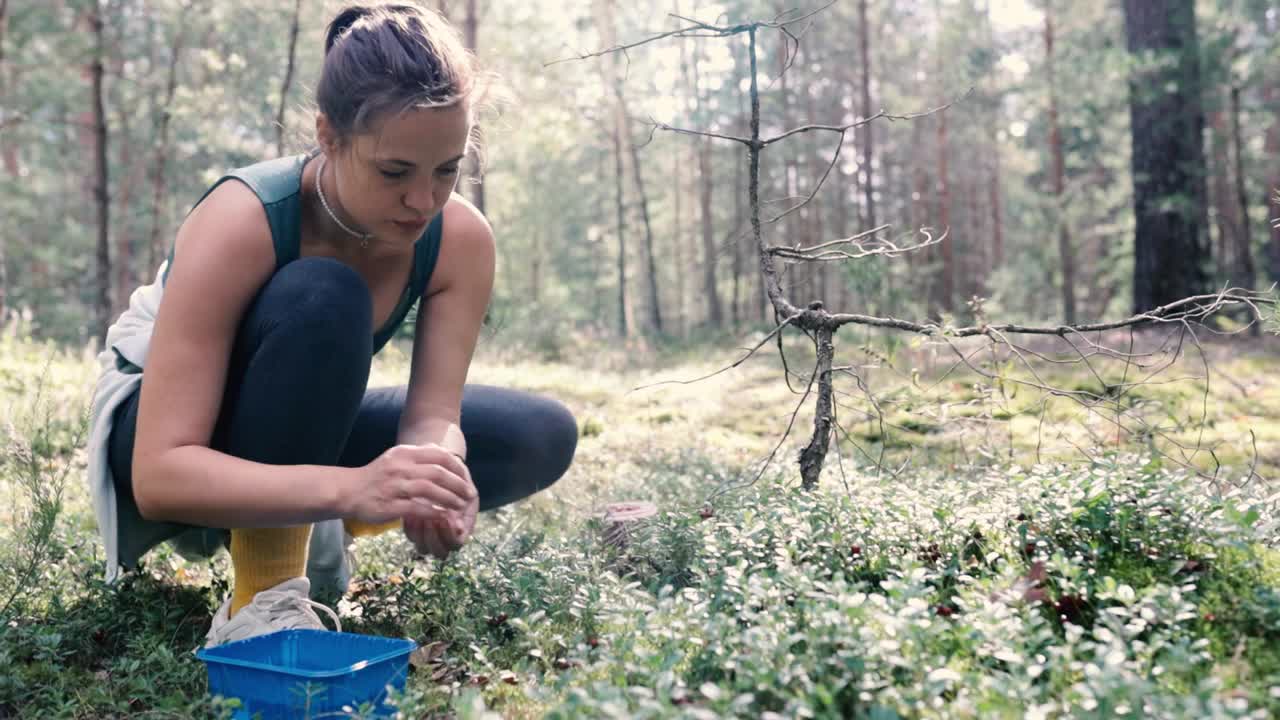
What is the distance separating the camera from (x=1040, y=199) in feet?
66.9

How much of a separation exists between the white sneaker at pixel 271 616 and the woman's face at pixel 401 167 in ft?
3.03

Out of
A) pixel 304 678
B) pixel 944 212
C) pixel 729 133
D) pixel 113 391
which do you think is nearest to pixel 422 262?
pixel 113 391

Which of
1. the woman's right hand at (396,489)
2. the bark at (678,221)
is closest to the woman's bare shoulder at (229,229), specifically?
the woman's right hand at (396,489)

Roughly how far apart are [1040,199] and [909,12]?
1401 centimetres

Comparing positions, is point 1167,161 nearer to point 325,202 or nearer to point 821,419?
point 821,419

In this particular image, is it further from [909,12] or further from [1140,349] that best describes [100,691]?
[909,12]

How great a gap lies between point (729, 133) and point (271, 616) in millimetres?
18886

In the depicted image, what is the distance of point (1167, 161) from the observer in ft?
30.7

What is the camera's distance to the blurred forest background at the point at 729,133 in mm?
9477

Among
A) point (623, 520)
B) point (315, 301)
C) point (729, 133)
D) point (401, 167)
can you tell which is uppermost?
point (729, 133)

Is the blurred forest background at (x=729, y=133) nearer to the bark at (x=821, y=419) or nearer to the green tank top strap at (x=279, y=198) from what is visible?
the green tank top strap at (x=279, y=198)

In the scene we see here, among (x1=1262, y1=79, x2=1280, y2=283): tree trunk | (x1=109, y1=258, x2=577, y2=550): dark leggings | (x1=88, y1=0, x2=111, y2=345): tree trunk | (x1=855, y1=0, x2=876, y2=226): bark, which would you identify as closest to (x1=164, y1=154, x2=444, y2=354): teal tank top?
(x1=109, y1=258, x2=577, y2=550): dark leggings

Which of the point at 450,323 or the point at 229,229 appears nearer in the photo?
the point at 229,229

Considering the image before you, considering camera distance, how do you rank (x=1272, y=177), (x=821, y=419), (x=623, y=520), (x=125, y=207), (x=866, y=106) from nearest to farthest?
(x=821, y=419), (x=623, y=520), (x=1272, y=177), (x=866, y=106), (x=125, y=207)
